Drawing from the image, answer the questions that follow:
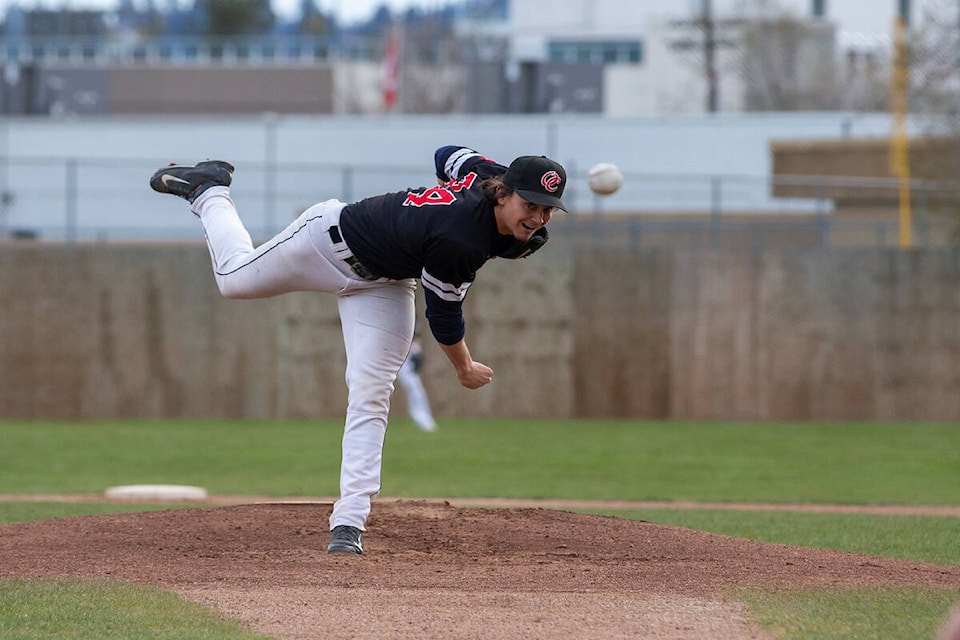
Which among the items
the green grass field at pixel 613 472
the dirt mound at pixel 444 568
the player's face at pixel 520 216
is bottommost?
the green grass field at pixel 613 472

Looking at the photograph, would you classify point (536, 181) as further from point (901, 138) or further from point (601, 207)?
point (901, 138)

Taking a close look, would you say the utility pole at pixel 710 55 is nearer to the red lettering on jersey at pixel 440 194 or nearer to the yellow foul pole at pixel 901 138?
the yellow foul pole at pixel 901 138

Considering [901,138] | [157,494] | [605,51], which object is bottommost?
[157,494]

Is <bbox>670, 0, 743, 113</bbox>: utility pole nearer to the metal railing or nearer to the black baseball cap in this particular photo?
the metal railing

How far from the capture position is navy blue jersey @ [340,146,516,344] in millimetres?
6352

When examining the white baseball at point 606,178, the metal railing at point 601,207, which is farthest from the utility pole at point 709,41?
the white baseball at point 606,178

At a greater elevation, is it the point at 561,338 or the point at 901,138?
the point at 901,138

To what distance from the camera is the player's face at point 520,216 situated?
6.27 metres

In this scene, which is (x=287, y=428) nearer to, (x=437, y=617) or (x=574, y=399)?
(x=574, y=399)

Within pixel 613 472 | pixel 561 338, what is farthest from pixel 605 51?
pixel 613 472

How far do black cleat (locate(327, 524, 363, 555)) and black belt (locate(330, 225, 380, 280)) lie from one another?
49.2 inches

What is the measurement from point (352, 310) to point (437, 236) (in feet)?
2.74

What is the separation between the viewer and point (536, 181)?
6.24m

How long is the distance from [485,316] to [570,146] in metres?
8.49
